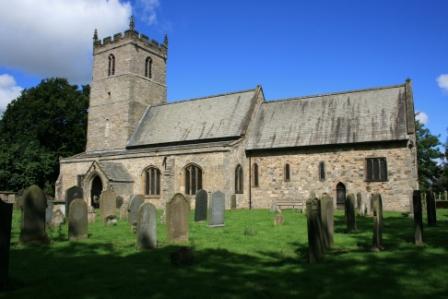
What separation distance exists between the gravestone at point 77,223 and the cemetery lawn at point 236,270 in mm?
292

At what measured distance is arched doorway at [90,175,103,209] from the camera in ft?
94.7

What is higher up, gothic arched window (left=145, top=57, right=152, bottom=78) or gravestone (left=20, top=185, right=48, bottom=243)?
gothic arched window (left=145, top=57, right=152, bottom=78)

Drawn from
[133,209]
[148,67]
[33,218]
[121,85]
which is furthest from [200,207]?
[148,67]

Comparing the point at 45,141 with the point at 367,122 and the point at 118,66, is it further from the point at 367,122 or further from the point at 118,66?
the point at 367,122

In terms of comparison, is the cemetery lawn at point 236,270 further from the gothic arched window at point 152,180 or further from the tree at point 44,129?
the tree at point 44,129

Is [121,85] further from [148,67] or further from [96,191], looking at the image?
[96,191]

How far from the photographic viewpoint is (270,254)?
935cm

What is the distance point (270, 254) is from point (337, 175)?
15987mm

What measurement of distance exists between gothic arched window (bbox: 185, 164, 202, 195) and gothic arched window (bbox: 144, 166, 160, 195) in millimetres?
2574

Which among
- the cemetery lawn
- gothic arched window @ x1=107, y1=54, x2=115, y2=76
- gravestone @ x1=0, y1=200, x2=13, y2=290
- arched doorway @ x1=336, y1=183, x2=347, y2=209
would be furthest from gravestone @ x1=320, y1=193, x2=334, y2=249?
gothic arched window @ x1=107, y1=54, x2=115, y2=76

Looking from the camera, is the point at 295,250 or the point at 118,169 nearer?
the point at 295,250

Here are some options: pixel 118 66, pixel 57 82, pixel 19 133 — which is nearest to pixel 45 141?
pixel 19 133

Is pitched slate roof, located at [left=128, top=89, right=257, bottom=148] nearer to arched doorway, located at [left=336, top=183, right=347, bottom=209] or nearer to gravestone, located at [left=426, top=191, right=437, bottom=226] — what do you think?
arched doorway, located at [left=336, top=183, right=347, bottom=209]

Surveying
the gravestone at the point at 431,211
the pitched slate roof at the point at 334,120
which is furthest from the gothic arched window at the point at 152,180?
the gravestone at the point at 431,211
